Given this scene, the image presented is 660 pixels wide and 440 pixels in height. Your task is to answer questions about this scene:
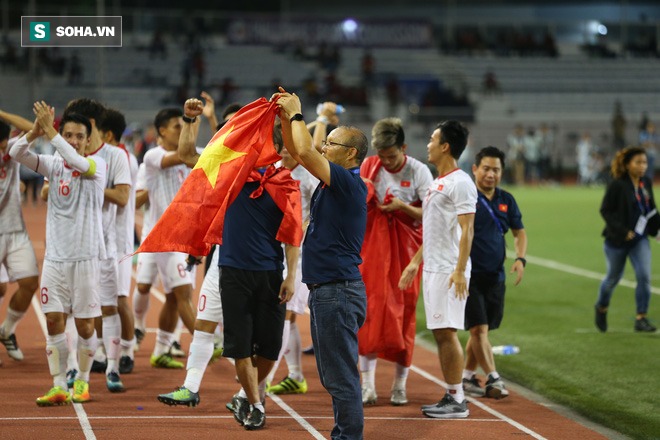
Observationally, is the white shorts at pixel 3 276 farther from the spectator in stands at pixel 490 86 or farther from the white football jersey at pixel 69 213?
the spectator in stands at pixel 490 86

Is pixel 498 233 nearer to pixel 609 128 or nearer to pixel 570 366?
pixel 570 366

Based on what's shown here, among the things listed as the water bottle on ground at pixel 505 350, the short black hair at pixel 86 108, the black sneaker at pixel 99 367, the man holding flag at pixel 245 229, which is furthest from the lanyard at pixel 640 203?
the short black hair at pixel 86 108

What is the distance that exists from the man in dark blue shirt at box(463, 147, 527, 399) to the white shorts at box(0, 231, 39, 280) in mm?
4053

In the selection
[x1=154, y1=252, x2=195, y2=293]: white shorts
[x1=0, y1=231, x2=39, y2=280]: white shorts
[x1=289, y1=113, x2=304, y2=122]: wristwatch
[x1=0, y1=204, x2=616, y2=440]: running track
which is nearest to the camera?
[x1=289, y1=113, x2=304, y2=122]: wristwatch

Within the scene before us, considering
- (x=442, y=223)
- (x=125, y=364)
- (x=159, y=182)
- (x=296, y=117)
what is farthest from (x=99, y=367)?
(x=296, y=117)

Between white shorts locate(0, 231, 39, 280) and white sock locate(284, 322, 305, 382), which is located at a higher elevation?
white shorts locate(0, 231, 39, 280)

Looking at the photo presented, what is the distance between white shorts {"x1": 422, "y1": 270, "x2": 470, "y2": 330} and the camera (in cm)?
827

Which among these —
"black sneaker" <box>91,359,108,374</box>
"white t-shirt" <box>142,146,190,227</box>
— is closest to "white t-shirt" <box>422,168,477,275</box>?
"white t-shirt" <box>142,146,190,227</box>

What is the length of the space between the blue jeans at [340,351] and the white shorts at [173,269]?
12.0ft

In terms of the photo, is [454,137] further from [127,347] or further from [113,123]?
[127,347]

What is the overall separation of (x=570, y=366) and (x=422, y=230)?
2570 mm

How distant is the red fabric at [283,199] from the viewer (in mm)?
7676

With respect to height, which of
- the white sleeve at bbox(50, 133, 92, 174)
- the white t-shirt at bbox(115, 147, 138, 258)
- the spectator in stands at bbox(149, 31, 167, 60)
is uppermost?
the spectator in stands at bbox(149, 31, 167, 60)

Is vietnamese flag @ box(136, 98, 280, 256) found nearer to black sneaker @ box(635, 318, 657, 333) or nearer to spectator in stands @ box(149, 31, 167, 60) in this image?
black sneaker @ box(635, 318, 657, 333)
